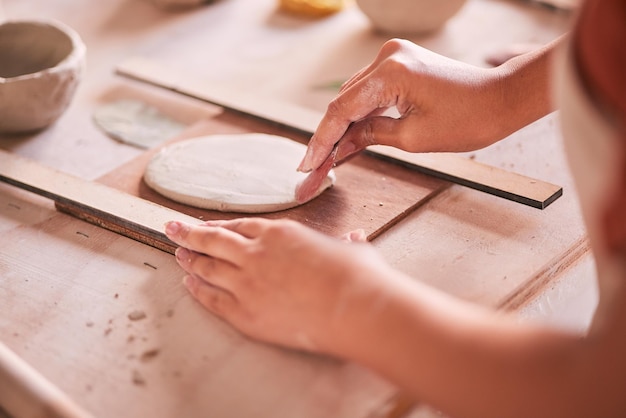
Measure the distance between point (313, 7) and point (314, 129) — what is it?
74cm

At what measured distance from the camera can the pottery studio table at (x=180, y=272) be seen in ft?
3.07

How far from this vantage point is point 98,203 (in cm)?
126

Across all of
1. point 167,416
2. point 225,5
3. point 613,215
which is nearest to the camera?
point 613,215

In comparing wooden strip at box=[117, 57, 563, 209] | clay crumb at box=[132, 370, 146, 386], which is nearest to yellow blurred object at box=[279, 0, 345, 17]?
wooden strip at box=[117, 57, 563, 209]

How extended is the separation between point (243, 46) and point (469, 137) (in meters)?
0.91

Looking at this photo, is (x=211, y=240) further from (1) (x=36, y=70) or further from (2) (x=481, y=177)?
(1) (x=36, y=70)

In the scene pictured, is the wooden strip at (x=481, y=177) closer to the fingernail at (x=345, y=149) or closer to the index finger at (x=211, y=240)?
the fingernail at (x=345, y=149)

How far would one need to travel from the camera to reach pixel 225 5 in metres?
2.16

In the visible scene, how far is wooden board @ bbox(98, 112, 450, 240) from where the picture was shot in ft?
4.04

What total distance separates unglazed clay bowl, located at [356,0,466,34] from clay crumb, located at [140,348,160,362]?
1172 mm

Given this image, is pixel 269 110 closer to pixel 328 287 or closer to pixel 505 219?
pixel 505 219

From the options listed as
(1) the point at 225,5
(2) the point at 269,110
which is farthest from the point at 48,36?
(1) the point at 225,5

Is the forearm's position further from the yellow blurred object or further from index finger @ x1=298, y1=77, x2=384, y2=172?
the yellow blurred object

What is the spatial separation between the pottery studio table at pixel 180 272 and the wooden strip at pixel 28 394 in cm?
4
